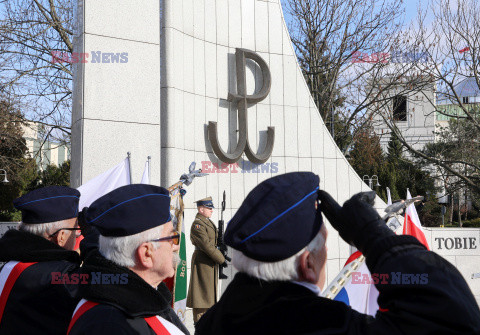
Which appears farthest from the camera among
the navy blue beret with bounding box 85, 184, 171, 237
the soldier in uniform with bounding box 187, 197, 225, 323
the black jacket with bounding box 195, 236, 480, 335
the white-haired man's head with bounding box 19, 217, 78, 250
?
the soldier in uniform with bounding box 187, 197, 225, 323

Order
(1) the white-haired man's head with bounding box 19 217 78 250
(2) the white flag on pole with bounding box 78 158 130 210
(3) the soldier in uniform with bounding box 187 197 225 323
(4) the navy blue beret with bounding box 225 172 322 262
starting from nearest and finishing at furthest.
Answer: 1. (4) the navy blue beret with bounding box 225 172 322 262
2. (1) the white-haired man's head with bounding box 19 217 78 250
3. (2) the white flag on pole with bounding box 78 158 130 210
4. (3) the soldier in uniform with bounding box 187 197 225 323

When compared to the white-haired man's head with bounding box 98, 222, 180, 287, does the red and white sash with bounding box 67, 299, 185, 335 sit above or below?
below

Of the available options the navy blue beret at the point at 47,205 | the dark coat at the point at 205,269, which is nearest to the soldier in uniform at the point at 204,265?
the dark coat at the point at 205,269

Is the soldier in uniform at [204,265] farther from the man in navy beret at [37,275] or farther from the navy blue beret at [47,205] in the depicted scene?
the man in navy beret at [37,275]

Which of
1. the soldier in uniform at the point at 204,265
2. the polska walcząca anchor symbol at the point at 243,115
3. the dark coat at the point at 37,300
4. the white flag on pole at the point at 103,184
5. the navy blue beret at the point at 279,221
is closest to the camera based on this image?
the navy blue beret at the point at 279,221

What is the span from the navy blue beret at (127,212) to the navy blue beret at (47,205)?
3.03 ft

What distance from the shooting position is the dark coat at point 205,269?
686 cm

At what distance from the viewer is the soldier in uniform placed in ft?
22.5

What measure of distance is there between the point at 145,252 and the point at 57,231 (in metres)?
1.05

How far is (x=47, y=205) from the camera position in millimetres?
2814

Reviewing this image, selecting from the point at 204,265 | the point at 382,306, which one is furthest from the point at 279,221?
the point at 204,265

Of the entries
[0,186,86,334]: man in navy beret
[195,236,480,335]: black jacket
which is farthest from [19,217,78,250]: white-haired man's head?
[195,236,480,335]: black jacket

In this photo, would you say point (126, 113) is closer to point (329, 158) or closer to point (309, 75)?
point (329, 158)

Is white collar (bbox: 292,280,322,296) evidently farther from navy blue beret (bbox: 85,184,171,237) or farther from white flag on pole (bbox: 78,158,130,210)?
white flag on pole (bbox: 78,158,130,210)
